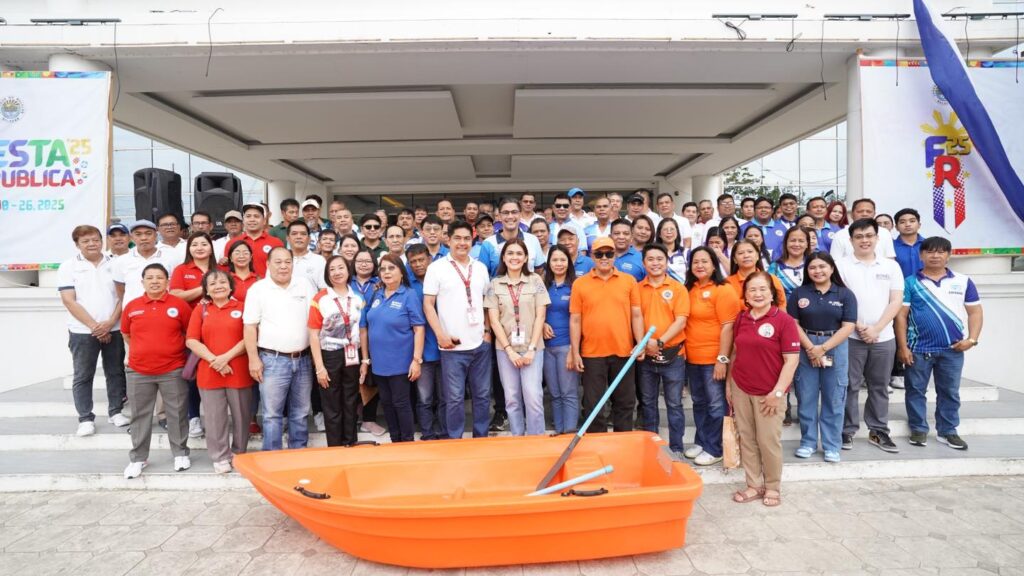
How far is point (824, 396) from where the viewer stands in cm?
345

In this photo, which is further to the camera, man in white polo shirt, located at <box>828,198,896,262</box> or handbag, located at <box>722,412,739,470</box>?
man in white polo shirt, located at <box>828,198,896,262</box>

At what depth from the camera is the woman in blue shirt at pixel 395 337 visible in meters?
3.32

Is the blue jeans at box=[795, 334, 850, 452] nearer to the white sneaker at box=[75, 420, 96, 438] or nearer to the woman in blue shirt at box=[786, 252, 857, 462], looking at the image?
the woman in blue shirt at box=[786, 252, 857, 462]

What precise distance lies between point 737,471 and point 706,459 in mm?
209

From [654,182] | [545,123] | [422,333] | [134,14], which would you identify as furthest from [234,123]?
[654,182]

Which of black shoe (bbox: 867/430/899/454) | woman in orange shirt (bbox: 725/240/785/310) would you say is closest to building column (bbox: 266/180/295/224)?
woman in orange shirt (bbox: 725/240/785/310)

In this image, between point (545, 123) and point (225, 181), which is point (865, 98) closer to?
point (545, 123)

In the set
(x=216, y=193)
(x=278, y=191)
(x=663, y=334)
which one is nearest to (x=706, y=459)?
(x=663, y=334)

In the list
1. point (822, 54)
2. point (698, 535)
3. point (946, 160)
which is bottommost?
point (698, 535)

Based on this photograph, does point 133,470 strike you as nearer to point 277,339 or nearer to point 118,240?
point 277,339

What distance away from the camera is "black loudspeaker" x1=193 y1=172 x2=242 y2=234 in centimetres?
751

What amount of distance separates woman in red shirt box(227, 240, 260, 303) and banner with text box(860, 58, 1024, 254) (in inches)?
218

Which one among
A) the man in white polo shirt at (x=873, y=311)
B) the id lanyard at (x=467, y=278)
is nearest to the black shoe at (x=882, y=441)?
the man in white polo shirt at (x=873, y=311)

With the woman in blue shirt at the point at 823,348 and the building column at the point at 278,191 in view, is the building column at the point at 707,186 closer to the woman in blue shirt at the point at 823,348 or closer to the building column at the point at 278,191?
the woman in blue shirt at the point at 823,348
